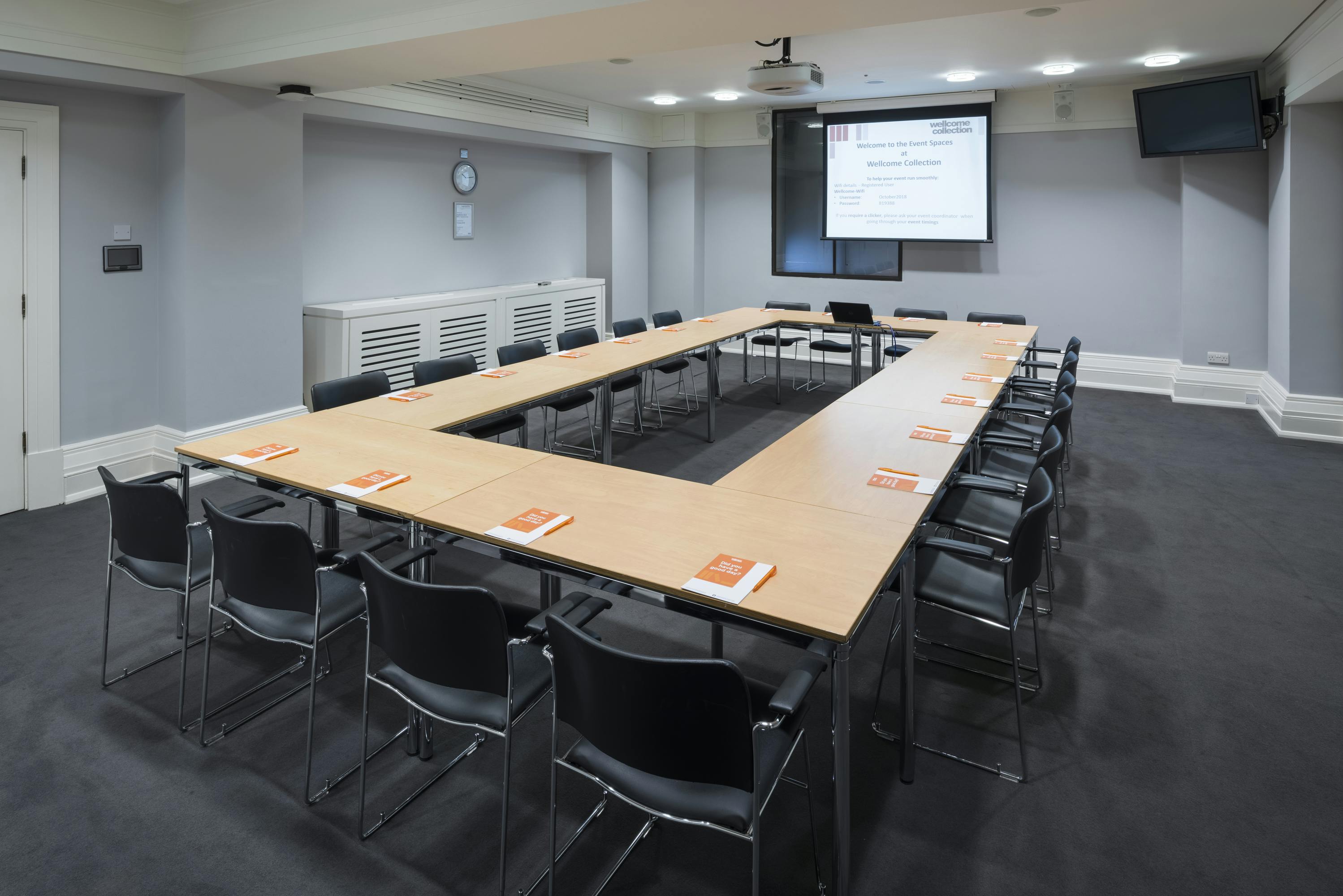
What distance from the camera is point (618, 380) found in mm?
5809

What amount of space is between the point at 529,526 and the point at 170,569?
145 centimetres

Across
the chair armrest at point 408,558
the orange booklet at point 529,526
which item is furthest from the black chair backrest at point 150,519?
the orange booklet at point 529,526

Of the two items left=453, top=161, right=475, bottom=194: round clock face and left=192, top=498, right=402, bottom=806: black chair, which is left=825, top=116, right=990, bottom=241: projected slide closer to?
left=453, top=161, right=475, bottom=194: round clock face

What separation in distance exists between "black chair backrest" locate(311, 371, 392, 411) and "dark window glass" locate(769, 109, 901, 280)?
20.8 ft

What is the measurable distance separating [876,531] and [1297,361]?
586cm

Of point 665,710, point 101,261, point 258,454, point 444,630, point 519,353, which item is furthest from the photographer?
point 519,353

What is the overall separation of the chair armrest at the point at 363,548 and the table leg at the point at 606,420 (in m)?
2.49

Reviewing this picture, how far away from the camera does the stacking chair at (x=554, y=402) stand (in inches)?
210

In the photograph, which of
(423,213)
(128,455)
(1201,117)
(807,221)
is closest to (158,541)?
(128,455)

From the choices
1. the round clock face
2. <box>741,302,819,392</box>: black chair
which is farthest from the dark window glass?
the round clock face

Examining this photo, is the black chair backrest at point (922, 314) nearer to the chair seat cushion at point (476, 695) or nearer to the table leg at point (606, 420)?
the table leg at point (606, 420)

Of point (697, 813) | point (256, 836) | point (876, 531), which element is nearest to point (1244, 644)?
point (876, 531)

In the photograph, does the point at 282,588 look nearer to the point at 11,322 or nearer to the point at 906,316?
the point at 11,322

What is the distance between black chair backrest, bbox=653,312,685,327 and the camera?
7.54m
